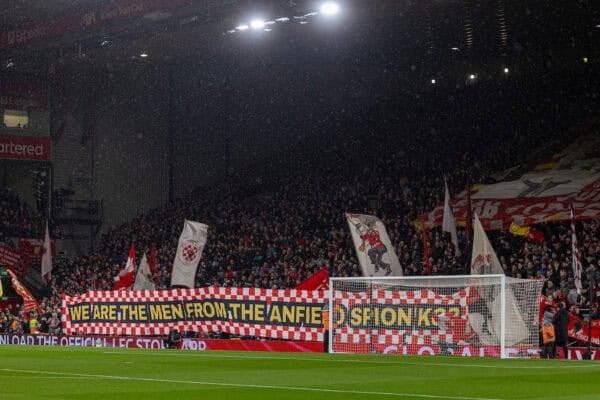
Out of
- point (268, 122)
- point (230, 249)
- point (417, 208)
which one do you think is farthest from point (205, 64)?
point (417, 208)

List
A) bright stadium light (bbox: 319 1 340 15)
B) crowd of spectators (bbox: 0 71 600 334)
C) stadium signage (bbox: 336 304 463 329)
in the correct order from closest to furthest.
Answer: stadium signage (bbox: 336 304 463 329) → bright stadium light (bbox: 319 1 340 15) → crowd of spectators (bbox: 0 71 600 334)

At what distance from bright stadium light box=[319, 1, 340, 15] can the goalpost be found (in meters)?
10.8

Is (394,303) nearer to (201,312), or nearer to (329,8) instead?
(201,312)

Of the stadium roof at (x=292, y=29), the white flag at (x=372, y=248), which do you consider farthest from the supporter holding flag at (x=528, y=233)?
the stadium roof at (x=292, y=29)

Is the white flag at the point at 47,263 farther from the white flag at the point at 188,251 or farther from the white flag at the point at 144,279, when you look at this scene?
the white flag at the point at 188,251

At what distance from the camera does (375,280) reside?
26078 mm

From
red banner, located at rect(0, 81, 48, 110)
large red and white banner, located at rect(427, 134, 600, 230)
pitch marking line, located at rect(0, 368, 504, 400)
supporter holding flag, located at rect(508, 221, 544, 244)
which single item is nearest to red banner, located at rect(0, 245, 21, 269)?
red banner, located at rect(0, 81, 48, 110)

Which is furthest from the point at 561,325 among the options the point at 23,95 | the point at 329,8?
the point at 23,95

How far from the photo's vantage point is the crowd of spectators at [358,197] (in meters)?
37.4

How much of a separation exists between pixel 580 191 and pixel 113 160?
2564cm

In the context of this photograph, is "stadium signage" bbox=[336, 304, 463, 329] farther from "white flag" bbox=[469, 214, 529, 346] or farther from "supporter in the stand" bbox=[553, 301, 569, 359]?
"supporter in the stand" bbox=[553, 301, 569, 359]

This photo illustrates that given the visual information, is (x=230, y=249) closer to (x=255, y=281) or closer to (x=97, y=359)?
(x=255, y=281)

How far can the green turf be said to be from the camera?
40.9 ft

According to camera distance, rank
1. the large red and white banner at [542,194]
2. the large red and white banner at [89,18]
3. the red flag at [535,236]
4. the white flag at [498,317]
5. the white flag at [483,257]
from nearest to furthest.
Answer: the white flag at [498,317] < the white flag at [483,257] < the red flag at [535,236] < the large red and white banner at [542,194] < the large red and white banner at [89,18]
